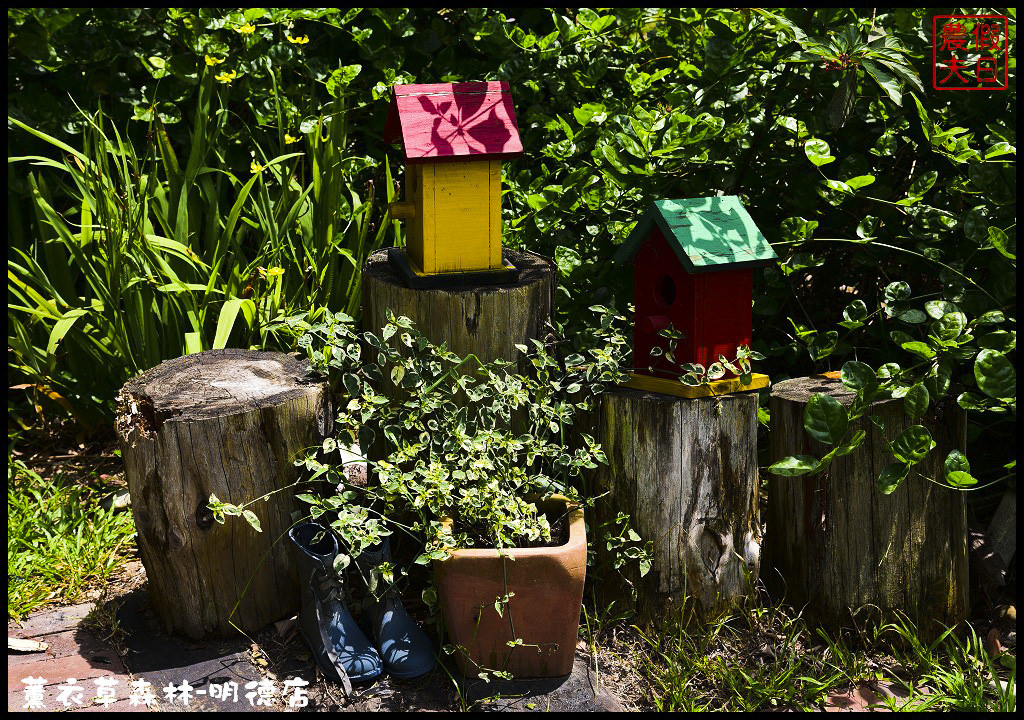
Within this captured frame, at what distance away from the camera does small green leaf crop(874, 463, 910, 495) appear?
8.04ft

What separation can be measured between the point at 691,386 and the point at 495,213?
2.43 ft

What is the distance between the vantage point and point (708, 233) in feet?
8.53

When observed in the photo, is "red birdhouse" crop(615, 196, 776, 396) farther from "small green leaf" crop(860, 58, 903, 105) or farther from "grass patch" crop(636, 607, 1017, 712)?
"grass patch" crop(636, 607, 1017, 712)

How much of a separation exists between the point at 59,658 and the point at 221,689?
51cm

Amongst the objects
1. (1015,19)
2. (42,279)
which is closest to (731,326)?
(1015,19)

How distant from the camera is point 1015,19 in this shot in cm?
285

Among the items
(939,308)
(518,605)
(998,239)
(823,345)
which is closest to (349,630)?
(518,605)

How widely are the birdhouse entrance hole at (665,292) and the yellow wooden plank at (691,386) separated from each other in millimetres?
209

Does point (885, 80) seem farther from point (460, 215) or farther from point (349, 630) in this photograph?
point (349, 630)

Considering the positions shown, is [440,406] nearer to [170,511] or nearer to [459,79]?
[170,511]

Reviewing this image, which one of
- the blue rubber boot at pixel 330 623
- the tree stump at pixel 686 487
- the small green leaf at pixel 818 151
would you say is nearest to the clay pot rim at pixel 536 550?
the tree stump at pixel 686 487

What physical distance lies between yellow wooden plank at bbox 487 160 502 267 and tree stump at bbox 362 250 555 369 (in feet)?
0.33

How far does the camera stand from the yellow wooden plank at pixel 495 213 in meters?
2.82

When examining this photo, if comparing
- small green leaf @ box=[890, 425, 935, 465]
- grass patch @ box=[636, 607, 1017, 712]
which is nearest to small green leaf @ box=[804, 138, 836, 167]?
small green leaf @ box=[890, 425, 935, 465]
